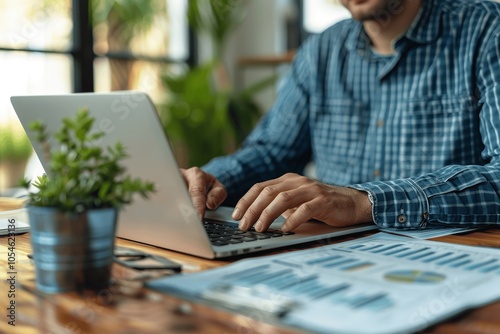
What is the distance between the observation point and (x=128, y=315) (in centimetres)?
57


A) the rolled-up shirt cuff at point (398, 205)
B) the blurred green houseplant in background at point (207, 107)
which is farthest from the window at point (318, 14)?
the rolled-up shirt cuff at point (398, 205)

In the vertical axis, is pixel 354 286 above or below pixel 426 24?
below

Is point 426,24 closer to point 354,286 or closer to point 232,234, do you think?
point 232,234

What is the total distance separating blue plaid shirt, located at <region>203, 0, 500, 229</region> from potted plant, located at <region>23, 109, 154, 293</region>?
0.79m

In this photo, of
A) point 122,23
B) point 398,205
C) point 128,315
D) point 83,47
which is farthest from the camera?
point 122,23

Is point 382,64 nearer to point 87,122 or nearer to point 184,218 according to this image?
point 184,218

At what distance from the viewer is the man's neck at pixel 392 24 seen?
1.62 meters

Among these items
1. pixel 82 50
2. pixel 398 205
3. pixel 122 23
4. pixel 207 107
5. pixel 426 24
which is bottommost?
pixel 398 205

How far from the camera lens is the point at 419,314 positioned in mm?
541

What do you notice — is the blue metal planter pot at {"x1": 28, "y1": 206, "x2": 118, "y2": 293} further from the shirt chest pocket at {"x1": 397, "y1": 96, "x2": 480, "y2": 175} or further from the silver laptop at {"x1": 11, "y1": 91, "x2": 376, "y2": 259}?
the shirt chest pocket at {"x1": 397, "y1": 96, "x2": 480, "y2": 175}

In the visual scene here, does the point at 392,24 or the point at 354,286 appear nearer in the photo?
the point at 354,286

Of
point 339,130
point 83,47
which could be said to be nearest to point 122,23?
point 83,47

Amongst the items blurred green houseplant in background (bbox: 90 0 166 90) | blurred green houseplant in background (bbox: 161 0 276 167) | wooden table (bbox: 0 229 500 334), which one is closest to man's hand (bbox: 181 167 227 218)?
wooden table (bbox: 0 229 500 334)

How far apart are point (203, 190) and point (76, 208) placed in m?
0.56
